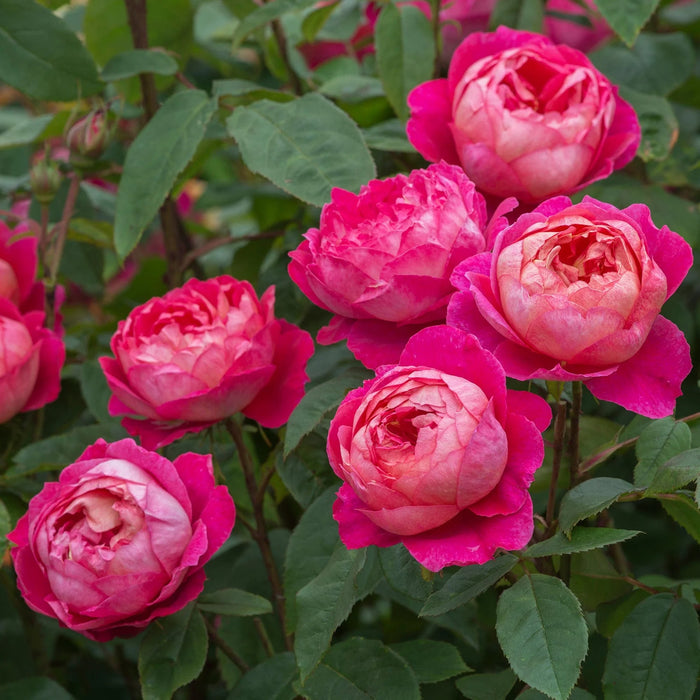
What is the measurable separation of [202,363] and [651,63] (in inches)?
24.6

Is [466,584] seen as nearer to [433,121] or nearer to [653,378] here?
[653,378]

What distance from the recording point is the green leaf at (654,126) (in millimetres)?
838

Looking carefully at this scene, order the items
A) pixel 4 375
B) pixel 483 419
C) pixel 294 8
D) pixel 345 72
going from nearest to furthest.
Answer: pixel 483 419 → pixel 4 375 → pixel 294 8 → pixel 345 72

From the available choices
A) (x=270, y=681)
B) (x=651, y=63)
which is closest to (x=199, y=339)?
(x=270, y=681)

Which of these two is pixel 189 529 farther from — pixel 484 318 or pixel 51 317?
pixel 51 317

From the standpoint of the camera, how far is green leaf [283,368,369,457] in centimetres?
57

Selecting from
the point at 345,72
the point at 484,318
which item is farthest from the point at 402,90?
the point at 484,318

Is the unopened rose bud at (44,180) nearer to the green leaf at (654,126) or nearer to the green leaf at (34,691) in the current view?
the green leaf at (34,691)

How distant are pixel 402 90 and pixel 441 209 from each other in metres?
0.34

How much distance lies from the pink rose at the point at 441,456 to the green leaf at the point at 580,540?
0.04 meters

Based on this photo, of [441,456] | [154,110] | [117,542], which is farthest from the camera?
[154,110]

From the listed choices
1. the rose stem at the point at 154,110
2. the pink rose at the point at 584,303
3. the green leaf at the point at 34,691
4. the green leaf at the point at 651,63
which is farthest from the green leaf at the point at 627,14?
the green leaf at the point at 34,691

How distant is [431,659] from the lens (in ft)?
2.15

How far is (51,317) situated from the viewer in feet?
2.83
